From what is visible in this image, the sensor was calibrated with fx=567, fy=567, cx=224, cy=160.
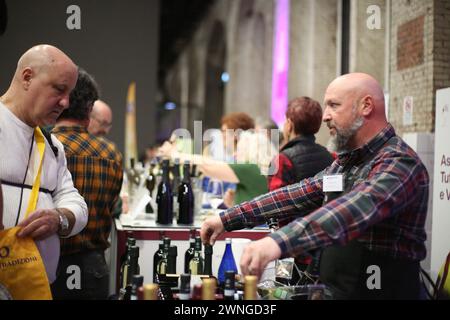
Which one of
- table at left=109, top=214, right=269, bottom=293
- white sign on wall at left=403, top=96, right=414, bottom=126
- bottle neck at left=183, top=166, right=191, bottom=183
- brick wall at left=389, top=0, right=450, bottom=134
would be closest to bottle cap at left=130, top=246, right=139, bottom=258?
table at left=109, top=214, right=269, bottom=293

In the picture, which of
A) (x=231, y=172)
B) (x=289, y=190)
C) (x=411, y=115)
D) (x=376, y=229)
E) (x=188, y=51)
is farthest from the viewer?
(x=188, y=51)

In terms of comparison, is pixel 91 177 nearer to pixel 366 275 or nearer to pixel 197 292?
pixel 197 292

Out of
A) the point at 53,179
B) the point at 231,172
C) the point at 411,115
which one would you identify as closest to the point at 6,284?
the point at 53,179

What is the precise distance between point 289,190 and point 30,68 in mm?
1060

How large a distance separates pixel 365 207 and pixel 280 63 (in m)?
8.99

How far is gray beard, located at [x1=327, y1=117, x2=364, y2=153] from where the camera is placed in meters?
2.03

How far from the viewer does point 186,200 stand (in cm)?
373

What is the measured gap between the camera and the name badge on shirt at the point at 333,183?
6.63ft

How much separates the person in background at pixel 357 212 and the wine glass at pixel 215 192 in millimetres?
1746

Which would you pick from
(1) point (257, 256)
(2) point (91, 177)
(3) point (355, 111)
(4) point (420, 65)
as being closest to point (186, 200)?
(2) point (91, 177)

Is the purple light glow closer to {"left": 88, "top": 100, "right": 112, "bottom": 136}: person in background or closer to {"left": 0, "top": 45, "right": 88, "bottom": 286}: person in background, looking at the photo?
{"left": 88, "top": 100, "right": 112, "bottom": 136}: person in background

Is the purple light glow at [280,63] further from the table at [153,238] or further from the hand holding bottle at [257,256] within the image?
the hand holding bottle at [257,256]

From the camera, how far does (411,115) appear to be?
5438 millimetres
